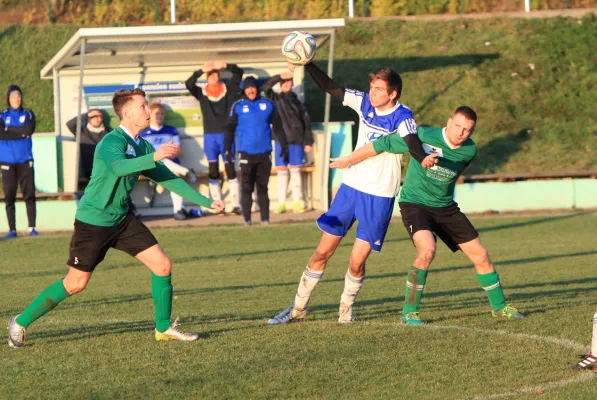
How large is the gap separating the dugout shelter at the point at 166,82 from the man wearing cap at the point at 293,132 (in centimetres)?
43

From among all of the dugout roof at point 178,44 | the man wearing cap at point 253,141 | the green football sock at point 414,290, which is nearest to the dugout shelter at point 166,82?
the dugout roof at point 178,44

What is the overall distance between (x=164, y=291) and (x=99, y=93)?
40.1 ft

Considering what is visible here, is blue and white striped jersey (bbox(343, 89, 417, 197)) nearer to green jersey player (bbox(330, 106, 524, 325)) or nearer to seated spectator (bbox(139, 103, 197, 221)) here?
green jersey player (bbox(330, 106, 524, 325))

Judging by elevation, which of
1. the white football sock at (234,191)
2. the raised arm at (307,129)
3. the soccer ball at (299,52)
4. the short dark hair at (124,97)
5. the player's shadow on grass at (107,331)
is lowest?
the white football sock at (234,191)

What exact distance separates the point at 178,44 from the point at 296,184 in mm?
3313

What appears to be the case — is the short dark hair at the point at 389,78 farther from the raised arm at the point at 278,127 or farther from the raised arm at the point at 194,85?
the raised arm at the point at 194,85

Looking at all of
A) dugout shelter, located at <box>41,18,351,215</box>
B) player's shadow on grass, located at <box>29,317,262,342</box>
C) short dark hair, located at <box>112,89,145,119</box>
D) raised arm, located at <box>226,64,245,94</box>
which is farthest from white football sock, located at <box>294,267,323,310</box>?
raised arm, located at <box>226,64,245,94</box>

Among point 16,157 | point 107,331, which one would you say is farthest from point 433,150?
point 16,157

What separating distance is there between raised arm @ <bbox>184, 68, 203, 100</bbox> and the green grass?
543 centimetres

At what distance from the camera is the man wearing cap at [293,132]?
18.2 m

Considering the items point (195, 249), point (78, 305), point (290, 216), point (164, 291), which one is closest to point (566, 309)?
point (164, 291)

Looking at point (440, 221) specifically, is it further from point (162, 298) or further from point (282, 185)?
point (282, 185)

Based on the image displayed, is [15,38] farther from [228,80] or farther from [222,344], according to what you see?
[222,344]

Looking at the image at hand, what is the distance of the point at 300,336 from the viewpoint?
7375 millimetres
